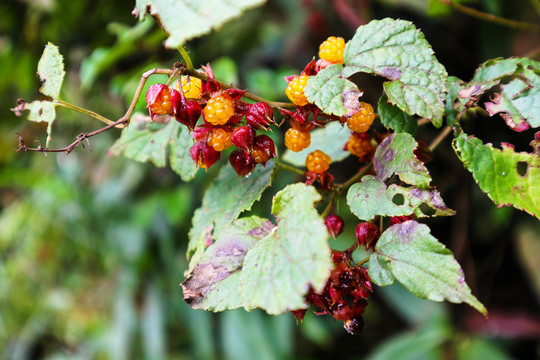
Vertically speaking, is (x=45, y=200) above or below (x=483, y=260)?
above

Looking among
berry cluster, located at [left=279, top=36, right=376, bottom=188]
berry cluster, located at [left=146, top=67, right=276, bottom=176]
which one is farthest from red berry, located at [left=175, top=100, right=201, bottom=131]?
berry cluster, located at [left=279, top=36, right=376, bottom=188]

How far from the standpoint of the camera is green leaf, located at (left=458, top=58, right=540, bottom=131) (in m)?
0.50

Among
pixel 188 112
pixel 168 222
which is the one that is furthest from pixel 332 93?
pixel 168 222

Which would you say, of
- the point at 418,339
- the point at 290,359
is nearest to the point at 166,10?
the point at 418,339

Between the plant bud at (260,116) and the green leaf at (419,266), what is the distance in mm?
180

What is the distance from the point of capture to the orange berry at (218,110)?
1.55ft

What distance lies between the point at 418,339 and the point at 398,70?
4.14ft

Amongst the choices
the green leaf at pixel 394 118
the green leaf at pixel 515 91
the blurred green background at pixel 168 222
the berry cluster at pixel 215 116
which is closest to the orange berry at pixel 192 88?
the berry cluster at pixel 215 116

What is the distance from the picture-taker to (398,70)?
48 cm

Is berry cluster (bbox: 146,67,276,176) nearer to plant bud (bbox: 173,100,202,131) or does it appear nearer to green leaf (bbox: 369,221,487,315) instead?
plant bud (bbox: 173,100,202,131)

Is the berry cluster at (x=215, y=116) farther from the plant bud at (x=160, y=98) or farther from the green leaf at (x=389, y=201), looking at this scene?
the green leaf at (x=389, y=201)

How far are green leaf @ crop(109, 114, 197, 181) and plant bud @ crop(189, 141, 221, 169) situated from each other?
0.35ft

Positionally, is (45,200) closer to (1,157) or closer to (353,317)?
(1,157)

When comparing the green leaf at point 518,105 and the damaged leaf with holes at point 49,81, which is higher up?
the damaged leaf with holes at point 49,81
